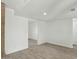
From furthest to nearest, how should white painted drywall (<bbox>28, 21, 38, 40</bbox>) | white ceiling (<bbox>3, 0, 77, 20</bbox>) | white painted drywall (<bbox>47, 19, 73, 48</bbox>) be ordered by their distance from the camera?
white painted drywall (<bbox>28, 21, 38, 40</bbox>) < white painted drywall (<bbox>47, 19, 73, 48</bbox>) < white ceiling (<bbox>3, 0, 77, 20</bbox>)

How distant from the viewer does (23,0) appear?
325cm

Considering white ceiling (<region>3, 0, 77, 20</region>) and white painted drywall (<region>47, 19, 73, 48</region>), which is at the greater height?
white ceiling (<region>3, 0, 77, 20</region>)

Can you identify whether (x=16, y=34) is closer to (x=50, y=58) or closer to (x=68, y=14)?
(x=50, y=58)

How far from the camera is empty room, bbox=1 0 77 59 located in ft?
11.6

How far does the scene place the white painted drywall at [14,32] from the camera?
386cm

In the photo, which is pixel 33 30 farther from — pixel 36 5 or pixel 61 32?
pixel 36 5

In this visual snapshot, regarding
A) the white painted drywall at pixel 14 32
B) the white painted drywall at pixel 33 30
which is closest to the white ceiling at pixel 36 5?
the white painted drywall at pixel 14 32

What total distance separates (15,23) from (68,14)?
3702 mm

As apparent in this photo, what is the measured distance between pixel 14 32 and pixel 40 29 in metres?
2.69

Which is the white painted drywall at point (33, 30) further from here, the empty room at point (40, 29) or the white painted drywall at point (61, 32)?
the white painted drywall at point (61, 32)

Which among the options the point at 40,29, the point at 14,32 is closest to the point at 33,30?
the point at 40,29

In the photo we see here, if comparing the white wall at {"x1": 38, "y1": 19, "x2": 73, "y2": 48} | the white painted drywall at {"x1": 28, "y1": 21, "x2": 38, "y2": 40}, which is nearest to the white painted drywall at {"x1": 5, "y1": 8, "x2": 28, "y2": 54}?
the white wall at {"x1": 38, "y1": 19, "x2": 73, "y2": 48}

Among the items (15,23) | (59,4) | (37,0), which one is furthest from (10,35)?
(59,4)

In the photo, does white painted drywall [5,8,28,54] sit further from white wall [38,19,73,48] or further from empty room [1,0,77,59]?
white wall [38,19,73,48]
